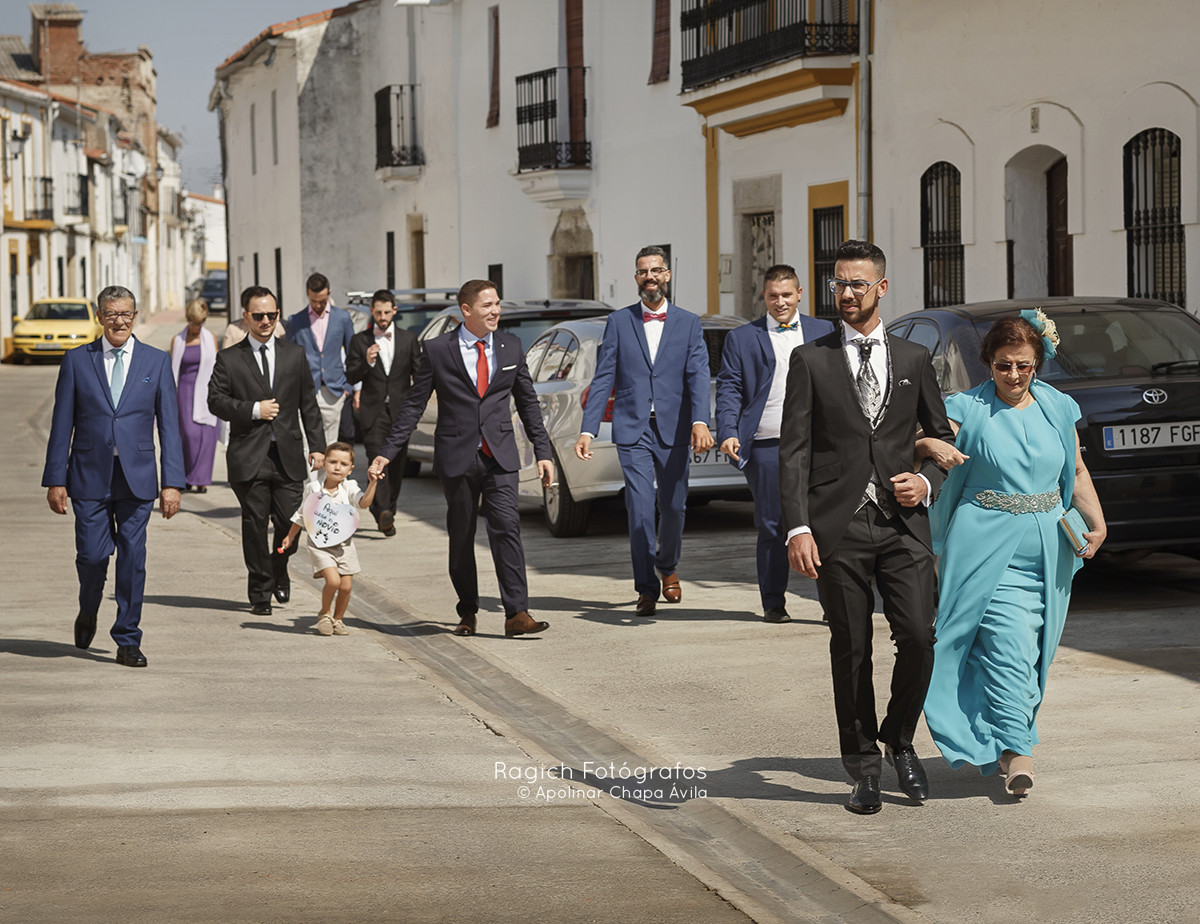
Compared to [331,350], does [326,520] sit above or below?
below

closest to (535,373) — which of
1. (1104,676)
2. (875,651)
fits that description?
(875,651)

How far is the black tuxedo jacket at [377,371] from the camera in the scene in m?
14.4

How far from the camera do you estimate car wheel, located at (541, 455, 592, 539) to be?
13.2 metres

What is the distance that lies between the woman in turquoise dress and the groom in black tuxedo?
16 centimetres

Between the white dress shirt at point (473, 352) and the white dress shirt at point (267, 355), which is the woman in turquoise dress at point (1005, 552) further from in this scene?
the white dress shirt at point (267, 355)

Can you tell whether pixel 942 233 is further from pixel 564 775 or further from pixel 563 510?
pixel 564 775

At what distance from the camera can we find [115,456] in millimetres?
8836

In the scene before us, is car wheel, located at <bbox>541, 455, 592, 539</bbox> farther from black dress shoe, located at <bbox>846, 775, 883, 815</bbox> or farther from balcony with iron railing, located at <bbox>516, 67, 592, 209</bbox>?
balcony with iron railing, located at <bbox>516, 67, 592, 209</bbox>

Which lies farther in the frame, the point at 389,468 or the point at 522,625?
the point at 389,468

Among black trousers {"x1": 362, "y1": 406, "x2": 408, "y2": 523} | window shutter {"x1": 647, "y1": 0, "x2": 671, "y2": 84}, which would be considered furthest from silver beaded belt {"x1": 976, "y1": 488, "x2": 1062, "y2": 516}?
window shutter {"x1": 647, "y1": 0, "x2": 671, "y2": 84}

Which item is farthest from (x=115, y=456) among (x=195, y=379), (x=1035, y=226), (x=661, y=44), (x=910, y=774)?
(x=661, y=44)

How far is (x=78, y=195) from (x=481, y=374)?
60.2 meters

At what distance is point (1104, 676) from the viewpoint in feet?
26.1

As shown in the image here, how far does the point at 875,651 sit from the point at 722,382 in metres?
1.76
